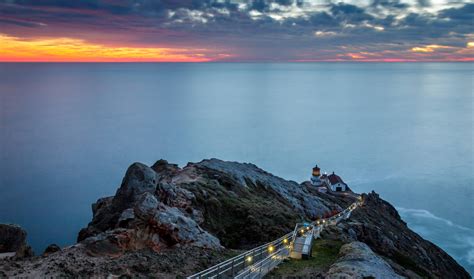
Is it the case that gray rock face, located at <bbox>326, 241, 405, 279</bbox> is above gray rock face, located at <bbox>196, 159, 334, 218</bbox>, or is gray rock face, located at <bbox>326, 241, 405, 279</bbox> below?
above

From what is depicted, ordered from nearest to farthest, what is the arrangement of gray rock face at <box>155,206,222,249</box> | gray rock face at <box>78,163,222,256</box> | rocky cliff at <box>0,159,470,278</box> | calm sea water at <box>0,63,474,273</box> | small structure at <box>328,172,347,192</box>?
rocky cliff at <box>0,159,470,278</box> → gray rock face at <box>78,163,222,256</box> → gray rock face at <box>155,206,222,249</box> → calm sea water at <box>0,63,474,273</box> → small structure at <box>328,172,347,192</box>

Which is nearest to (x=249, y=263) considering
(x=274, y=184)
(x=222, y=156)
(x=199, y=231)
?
(x=199, y=231)

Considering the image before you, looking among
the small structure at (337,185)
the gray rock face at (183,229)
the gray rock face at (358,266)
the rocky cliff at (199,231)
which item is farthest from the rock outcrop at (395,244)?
the small structure at (337,185)

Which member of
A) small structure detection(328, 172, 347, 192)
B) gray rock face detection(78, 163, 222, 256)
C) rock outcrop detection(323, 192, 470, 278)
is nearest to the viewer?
gray rock face detection(78, 163, 222, 256)

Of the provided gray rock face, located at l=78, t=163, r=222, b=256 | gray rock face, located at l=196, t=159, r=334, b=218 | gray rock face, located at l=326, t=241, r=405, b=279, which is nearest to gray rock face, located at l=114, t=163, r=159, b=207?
gray rock face, located at l=78, t=163, r=222, b=256

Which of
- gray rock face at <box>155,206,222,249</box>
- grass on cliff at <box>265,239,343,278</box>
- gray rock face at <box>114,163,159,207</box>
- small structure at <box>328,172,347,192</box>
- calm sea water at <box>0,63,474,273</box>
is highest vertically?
gray rock face at <box>114,163,159,207</box>

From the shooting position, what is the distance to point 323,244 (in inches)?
1287

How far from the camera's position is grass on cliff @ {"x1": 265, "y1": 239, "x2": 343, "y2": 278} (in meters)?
22.1

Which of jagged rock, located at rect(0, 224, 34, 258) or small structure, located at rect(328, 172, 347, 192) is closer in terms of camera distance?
jagged rock, located at rect(0, 224, 34, 258)

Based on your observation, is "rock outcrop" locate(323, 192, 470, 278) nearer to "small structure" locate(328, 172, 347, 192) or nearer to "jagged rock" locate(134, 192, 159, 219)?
"small structure" locate(328, 172, 347, 192)

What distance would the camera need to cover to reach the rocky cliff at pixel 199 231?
1977 centimetres

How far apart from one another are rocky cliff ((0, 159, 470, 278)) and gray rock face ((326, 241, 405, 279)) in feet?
0.24

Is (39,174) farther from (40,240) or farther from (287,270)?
(287,270)

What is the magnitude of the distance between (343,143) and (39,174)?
362ft
